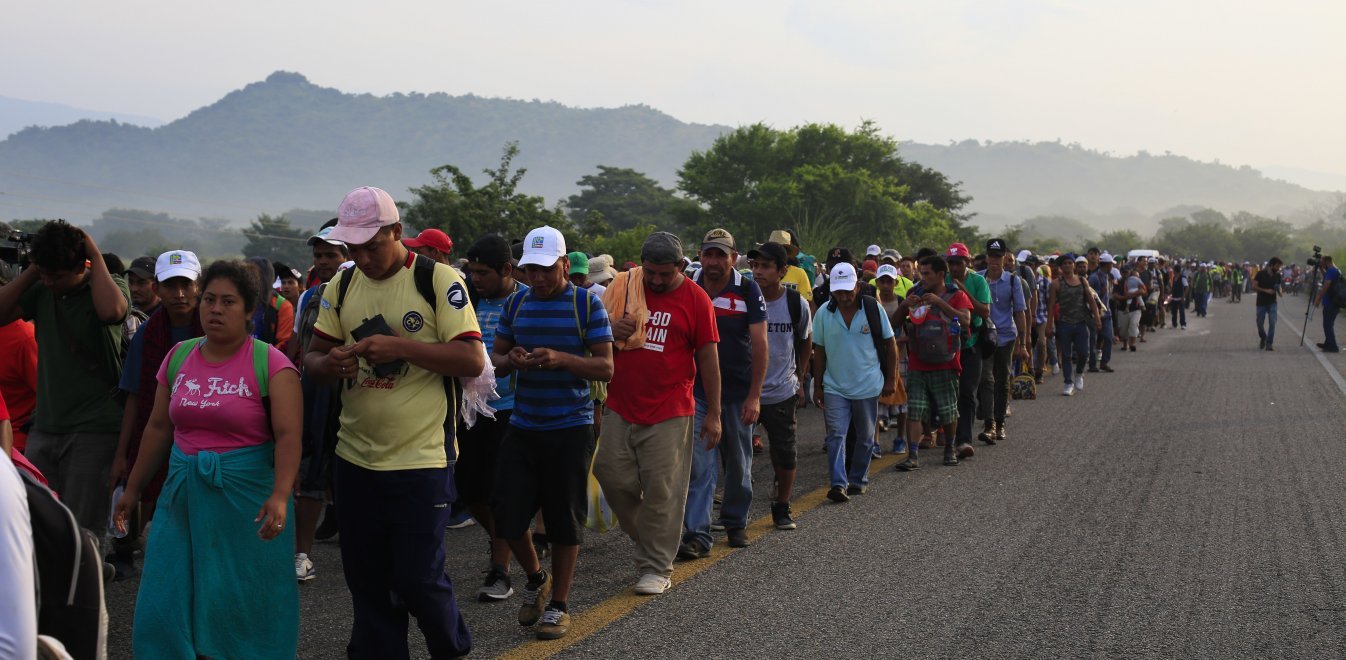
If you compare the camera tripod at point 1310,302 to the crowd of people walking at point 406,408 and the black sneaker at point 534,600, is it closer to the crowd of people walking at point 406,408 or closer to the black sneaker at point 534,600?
the crowd of people walking at point 406,408

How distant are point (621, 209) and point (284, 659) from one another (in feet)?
384

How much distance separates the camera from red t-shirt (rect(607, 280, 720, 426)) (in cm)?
624

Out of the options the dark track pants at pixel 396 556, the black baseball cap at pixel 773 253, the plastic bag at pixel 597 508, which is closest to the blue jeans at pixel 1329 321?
the black baseball cap at pixel 773 253

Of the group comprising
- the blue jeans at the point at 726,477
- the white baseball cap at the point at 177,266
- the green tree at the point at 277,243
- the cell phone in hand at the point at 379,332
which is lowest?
the blue jeans at the point at 726,477

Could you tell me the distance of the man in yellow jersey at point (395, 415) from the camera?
439 cm

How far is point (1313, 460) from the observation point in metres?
10.2

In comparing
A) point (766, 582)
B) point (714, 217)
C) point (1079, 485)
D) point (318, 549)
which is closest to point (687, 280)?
point (766, 582)

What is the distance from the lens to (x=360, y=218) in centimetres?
428

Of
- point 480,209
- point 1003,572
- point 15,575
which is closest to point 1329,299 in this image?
point 1003,572

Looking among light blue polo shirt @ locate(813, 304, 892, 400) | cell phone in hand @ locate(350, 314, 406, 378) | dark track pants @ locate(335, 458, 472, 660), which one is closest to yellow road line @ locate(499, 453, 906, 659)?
dark track pants @ locate(335, 458, 472, 660)

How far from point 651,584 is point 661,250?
1743 mm

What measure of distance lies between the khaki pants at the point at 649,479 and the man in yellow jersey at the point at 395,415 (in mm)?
1754

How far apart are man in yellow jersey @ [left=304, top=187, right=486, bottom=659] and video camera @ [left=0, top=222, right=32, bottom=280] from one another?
2794 millimetres

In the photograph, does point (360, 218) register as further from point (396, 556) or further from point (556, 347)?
point (556, 347)
